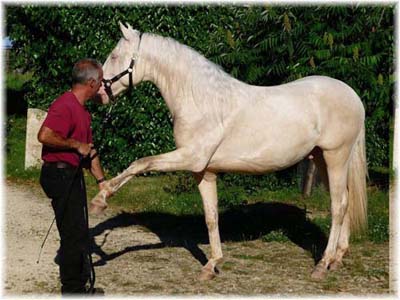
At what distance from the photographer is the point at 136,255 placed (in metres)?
6.47

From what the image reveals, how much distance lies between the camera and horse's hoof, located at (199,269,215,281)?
5.62 meters

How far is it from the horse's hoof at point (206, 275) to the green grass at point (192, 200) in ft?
5.30

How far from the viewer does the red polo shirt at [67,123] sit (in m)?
4.54

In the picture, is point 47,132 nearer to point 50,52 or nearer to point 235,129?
point 235,129

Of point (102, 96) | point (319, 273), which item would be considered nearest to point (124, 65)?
point (102, 96)

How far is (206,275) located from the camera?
564cm

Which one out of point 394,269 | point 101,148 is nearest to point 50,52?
point 101,148

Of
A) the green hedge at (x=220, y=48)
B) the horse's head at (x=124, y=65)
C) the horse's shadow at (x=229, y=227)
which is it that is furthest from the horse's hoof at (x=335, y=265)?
the green hedge at (x=220, y=48)

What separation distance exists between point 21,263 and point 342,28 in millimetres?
5567

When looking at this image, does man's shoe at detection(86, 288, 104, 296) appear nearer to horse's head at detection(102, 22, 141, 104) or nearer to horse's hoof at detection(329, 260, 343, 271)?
horse's head at detection(102, 22, 141, 104)

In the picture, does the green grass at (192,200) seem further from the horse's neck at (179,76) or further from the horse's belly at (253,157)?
the horse's neck at (179,76)

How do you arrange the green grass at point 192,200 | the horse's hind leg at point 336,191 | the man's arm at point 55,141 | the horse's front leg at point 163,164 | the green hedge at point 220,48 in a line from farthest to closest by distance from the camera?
the green hedge at point 220,48, the green grass at point 192,200, the horse's hind leg at point 336,191, the horse's front leg at point 163,164, the man's arm at point 55,141

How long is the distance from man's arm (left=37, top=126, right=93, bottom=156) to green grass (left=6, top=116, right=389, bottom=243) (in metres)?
3.29

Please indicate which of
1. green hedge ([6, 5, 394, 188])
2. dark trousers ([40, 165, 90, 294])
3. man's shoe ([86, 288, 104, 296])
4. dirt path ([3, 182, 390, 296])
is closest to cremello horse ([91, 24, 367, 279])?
dirt path ([3, 182, 390, 296])
